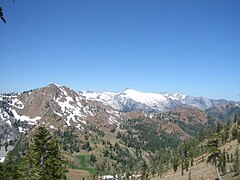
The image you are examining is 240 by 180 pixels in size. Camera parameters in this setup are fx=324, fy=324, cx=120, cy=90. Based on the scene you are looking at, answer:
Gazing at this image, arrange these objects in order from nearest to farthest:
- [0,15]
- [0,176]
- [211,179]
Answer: [0,15] → [0,176] → [211,179]

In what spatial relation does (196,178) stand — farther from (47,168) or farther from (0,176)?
(47,168)

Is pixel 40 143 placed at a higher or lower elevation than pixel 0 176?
higher

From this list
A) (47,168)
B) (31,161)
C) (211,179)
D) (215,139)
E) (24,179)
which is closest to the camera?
(47,168)

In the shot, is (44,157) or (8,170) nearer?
(44,157)

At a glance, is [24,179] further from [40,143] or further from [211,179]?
[211,179]

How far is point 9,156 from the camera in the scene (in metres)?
72.4

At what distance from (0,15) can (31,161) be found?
124ft

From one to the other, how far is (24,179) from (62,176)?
27.6 ft

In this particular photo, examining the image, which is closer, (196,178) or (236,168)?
(236,168)

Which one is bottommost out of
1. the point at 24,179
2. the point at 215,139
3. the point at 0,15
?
the point at 24,179

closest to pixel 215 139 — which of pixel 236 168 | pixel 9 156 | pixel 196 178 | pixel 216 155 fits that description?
pixel 216 155

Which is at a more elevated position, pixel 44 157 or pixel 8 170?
pixel 44 157

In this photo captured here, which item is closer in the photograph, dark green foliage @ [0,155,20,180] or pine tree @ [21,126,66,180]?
pine tree @ [21,126,66,180]

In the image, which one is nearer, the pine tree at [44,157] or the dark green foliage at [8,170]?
the pine tree at [44,157]
